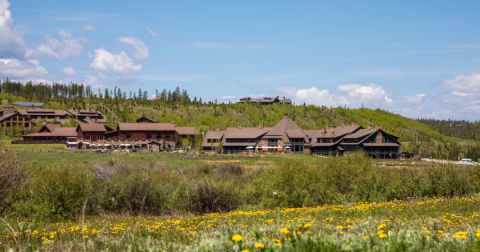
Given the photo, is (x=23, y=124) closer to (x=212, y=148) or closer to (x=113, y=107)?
(x=113, y=107)

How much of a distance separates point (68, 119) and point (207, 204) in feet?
409

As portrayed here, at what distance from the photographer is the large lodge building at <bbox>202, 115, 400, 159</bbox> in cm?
7969

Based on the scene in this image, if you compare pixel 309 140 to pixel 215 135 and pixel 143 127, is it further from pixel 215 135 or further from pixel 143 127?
pixel 143 127

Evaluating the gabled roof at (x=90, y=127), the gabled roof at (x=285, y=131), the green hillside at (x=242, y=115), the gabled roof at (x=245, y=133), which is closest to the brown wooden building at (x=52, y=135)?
the gabled roof at (x=90, y=127)

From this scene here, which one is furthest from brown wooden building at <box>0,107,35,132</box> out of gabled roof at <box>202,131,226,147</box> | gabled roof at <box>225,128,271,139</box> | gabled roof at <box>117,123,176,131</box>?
gabled roof at <box>225,128,271,139</box>

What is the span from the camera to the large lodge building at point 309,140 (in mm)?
79688

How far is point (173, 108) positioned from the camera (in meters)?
160

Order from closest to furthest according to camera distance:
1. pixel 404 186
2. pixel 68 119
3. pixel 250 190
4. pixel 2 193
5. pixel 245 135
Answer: pixel 2 193
pixel 404 186
pixel 250 190
pixel 245 135
pixel 68 119

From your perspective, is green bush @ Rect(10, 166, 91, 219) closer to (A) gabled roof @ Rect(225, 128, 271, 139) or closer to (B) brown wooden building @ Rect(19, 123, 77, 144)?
(A) gabled roof @ Rect(225, 128, 271, 139)

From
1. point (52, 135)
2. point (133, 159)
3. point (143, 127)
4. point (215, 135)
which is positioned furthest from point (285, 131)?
point (52, 135)

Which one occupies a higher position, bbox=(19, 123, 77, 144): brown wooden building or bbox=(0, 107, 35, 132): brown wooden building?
bbox=(0, 107, 35, 132): brown wooden building

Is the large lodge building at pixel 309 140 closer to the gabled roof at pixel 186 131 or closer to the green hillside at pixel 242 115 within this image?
the gabled roof at pixel 186 131

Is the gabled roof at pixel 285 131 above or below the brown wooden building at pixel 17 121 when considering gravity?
below

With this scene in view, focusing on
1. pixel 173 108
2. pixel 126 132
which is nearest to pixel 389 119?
pixel 173 108
